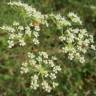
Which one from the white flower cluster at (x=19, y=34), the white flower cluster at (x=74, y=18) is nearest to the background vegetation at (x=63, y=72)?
the white flower cluster at (x=19, y=34)

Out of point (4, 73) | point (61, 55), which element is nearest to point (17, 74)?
point (4, 73)

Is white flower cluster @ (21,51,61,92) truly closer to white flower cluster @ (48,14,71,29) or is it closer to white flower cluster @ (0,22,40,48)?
white flower cluster @ (0,22,40,48)

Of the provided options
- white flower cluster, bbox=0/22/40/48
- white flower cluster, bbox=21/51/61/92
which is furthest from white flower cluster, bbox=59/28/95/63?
white flower cluster, bbox=0/22/40/48

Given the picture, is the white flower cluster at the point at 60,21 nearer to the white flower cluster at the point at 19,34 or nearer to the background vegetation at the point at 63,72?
the background vegetation at the point at 63,72

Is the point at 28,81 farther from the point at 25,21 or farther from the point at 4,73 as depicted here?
the point at 25,21

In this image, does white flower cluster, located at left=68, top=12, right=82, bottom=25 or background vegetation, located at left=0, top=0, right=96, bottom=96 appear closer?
background vegetation, located at left=0, top=0, right=96, bottom=96

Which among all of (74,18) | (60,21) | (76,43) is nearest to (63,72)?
(76,43)
